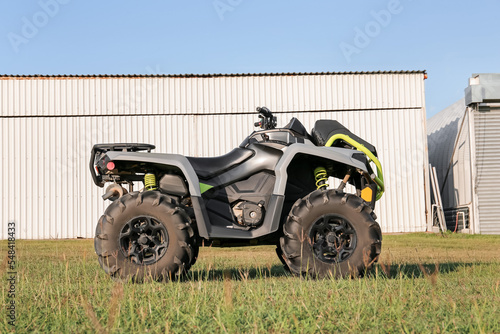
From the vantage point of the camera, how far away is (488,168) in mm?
19922

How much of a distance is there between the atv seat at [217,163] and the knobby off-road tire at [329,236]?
2.85 ft

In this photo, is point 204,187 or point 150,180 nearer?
point 204,187

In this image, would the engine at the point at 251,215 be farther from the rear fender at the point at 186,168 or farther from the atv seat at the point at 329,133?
the atv seat at the point at 329,133

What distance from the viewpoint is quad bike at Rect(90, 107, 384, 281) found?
5.91 m

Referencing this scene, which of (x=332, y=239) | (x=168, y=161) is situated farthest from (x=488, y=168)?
(x=168, y=161)

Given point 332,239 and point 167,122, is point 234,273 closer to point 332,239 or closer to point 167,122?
point 332,239

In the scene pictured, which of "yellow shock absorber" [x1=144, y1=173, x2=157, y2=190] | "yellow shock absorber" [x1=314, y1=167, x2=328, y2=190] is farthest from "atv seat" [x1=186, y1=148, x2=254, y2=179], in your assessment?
"yellow shock absorber" [x1=314, y1=167, x2=328, y2=190]

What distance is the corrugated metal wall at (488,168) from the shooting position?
19.6 metres

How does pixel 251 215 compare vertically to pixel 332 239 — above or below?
above

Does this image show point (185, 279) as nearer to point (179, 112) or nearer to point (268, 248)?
point (268, 248)

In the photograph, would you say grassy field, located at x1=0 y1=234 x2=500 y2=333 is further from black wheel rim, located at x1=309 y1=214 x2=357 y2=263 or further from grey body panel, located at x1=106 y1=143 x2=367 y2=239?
grey body panel, located at x1=106 y1=143 x2=367 y2=239

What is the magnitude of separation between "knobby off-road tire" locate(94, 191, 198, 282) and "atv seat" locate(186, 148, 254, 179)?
0.57m

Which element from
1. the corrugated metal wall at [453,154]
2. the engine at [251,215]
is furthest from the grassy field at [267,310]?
the corrugated metal wall at [453,154]

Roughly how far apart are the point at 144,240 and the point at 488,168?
16.8m
